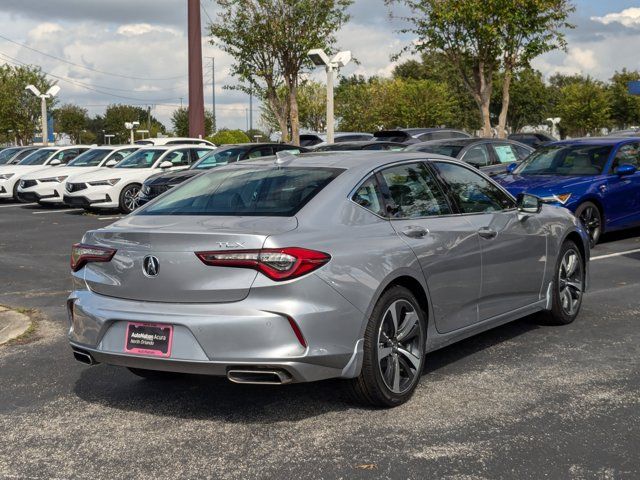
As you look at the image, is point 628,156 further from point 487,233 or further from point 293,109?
point 293,109

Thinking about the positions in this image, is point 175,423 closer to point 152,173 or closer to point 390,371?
point 390,371

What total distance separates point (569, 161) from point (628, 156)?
1034 mm

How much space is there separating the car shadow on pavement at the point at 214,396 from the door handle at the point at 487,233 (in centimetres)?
89

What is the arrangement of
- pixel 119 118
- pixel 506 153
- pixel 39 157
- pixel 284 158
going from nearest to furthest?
pixel 284 158 → pixel 506 153 → pixel 39 157 → pixel 119 118

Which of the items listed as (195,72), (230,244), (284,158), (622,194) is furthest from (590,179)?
(195,72)

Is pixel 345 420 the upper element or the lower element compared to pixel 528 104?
lower

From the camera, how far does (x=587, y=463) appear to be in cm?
423

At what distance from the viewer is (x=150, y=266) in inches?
188

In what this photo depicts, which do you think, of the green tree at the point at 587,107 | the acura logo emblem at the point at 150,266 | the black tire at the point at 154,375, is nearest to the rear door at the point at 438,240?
the acura logo emblem at the point at 150,266

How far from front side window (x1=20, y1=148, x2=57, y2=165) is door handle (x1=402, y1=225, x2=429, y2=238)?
23.2 metres

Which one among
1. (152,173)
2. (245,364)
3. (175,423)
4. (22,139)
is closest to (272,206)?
(245,364)

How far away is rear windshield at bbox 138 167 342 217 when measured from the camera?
16.8 feet

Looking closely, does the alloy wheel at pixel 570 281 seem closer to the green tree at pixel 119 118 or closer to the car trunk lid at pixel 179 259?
the car trunk lid at pixel 179 259

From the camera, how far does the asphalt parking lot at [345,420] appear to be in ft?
14.0
